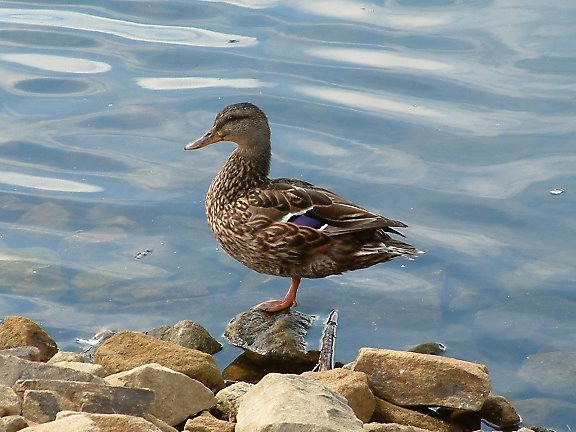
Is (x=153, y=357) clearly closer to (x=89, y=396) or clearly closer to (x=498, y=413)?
(x=89, y=396)

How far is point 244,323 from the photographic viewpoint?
23.1ft

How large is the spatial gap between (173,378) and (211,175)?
4.04 metres

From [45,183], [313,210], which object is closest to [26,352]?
[313,210]

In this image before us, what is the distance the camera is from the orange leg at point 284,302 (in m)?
7.18

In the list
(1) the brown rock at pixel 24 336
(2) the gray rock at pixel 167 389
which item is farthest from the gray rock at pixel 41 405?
(1) the brown rock at pixel 24 336

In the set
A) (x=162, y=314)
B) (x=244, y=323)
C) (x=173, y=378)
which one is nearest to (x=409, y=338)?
(x=244, y=323)

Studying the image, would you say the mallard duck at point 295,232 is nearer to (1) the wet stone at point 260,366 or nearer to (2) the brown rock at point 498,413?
(1) the wet stone at point 260,366

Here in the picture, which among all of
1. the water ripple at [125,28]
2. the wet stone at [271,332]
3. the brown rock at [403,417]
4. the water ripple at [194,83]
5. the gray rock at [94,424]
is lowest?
the wet stone at [271,332]

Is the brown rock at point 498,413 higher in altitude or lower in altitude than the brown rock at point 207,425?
lower

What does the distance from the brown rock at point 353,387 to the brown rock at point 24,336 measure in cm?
150

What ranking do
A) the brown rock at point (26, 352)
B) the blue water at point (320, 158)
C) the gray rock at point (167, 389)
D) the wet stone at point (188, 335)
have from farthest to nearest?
the blue water at point (320, 158), the wet stone at point (188, 335), the brown rock at point (26, 352), the gray rock at point (167, 389)

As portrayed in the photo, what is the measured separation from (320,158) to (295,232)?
197 cm

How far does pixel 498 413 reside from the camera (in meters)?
6.01

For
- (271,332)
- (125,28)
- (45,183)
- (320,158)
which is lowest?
(271,332)
